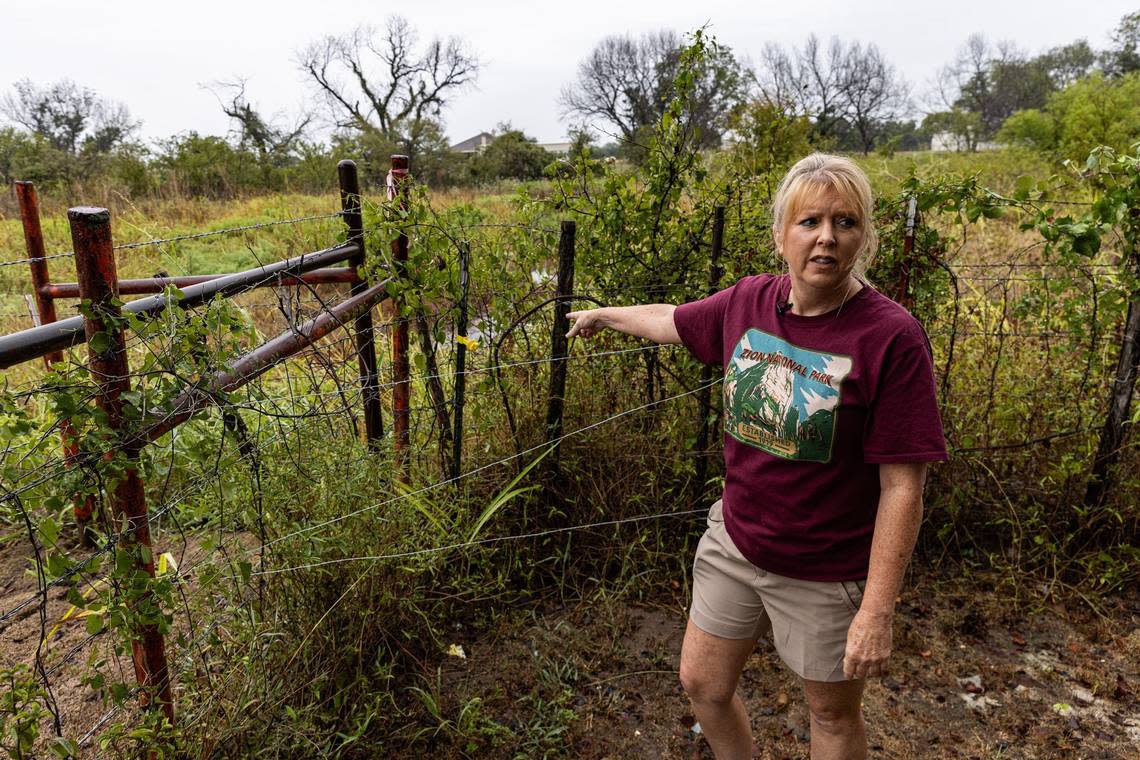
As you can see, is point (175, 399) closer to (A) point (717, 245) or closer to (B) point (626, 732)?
(B) point (626, 732)

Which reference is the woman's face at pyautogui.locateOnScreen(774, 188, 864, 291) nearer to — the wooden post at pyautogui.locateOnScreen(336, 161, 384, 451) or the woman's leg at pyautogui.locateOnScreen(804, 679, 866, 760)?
the woman's leg at pyautogui.locateOnScreen(804, 679, 866, 760)

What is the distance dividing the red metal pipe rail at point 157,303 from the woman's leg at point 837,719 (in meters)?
1.78

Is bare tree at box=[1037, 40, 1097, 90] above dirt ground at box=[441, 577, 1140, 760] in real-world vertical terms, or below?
above

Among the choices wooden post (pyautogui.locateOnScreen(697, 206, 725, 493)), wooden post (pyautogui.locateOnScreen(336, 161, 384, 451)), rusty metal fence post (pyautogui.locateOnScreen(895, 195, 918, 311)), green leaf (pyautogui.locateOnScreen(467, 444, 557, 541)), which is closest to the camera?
green leaf (pyautogui.locateOnScreen(467, 444, 557, 541))

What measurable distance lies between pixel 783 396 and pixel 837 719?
0.82 metres

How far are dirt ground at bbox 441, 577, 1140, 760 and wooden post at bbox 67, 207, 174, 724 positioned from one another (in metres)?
1.29

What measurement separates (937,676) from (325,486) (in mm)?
2396

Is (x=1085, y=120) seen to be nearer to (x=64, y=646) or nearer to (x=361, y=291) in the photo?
(x=361, y=291)

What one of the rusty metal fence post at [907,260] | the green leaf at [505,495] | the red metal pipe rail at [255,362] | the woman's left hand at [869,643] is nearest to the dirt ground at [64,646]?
the red metal pipe rail at [255,362]

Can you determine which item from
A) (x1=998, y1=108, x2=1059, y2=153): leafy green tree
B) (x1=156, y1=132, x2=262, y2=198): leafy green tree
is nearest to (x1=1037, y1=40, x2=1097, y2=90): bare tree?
(x1=998, y1=108, x2=1059, y2=153): leafy green tree

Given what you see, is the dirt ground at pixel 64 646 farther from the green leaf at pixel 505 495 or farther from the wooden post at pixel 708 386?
the wooden post at pixel 708 386

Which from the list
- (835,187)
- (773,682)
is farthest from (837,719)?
(835,187)

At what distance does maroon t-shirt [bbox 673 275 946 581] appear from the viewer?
151cm

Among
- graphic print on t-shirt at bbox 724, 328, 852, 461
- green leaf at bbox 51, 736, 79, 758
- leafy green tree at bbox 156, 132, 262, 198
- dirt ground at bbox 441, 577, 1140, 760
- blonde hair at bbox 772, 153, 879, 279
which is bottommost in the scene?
dirt ground at bbox 441, 577, 1140, 760
